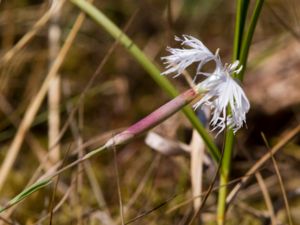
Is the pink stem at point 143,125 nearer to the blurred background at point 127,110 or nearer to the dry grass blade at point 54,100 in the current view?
the blurred background at point 127,110

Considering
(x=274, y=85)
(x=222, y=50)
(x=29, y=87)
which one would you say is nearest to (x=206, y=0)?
(x=222, y=50)

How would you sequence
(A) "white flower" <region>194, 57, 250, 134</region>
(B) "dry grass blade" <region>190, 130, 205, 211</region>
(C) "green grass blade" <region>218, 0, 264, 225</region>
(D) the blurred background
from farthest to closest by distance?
(D) the blurred background → (B) "dry grass blade" <region>190, 130, 205, 211</region> → (C) "green grass blade" <region>218, 0, 264, 225</region> → (A) "white flower" <region>194, 57, 250, 134</region>

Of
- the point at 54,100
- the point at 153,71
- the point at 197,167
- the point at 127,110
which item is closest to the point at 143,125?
the point at 153,71

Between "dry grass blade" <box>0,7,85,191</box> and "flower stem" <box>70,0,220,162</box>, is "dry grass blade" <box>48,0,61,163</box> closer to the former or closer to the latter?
"dry grass blade" <box>0,7,85,191</box>

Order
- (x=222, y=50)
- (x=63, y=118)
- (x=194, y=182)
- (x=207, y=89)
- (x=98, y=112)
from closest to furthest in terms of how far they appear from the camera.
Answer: (x=207, y=89), (x=194, y=182), (x=63, y=118), (x=98, y=112), (x=222, y=50)

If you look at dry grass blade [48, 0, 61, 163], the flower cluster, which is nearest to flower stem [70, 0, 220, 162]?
the flower cluster

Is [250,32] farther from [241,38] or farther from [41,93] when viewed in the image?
[41,93]

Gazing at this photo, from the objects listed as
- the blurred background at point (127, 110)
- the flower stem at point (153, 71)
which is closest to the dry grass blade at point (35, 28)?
the blurred background at point (127, 110)

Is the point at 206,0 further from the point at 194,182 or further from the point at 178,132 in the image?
the point at 194,182
